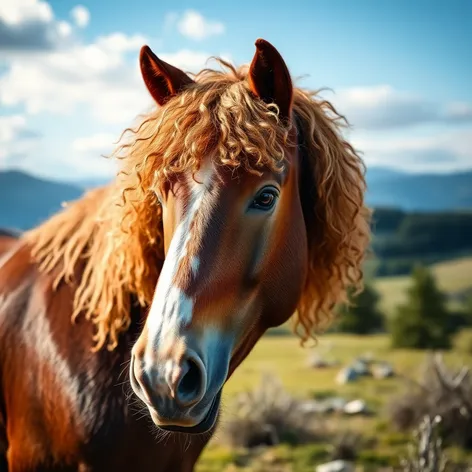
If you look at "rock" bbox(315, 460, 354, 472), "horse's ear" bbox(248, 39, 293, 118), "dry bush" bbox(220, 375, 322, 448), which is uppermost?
"horse's ear" bbox(248, 39, 293, 118)

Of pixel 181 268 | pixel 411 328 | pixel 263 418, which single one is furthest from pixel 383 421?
pixel 181 268

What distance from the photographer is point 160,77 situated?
83.1 inches

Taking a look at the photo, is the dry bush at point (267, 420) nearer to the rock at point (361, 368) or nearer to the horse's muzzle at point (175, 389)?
the rock at point (361, 368)

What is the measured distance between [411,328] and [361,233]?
9.61m

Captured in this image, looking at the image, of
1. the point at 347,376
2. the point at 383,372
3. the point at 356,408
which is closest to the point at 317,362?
the point at 347,376

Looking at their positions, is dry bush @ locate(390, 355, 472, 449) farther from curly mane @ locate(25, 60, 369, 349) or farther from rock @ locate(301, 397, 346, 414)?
curly mane @ locate(25, 60, 369, 349)

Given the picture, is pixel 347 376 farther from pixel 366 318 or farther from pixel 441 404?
pixel 366 318

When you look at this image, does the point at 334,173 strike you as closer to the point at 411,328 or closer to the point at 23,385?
the point at 23,385

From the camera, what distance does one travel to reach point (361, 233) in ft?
8.29

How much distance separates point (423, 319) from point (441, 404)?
5.08 m

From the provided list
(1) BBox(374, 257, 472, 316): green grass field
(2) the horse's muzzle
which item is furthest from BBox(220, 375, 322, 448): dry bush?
(1) BBox(374, 257, 472, 316): green grass field

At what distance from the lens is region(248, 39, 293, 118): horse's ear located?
6.14ft

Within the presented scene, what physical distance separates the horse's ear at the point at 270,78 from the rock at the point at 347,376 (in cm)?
800

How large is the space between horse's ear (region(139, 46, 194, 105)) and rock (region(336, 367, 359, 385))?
7998 mm
